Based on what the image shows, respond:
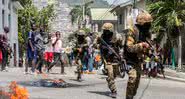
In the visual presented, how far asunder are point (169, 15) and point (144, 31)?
17165 mm

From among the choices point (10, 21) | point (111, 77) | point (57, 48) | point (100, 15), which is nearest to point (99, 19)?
point (100, 15)

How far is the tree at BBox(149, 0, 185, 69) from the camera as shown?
1045 inches

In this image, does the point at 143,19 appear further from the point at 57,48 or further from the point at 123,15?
the point at 123,15

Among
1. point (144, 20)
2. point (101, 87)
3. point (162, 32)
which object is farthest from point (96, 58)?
point (144, 20)

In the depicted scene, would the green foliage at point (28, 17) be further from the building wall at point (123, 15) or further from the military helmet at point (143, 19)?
the military helmet at point (143, 19)

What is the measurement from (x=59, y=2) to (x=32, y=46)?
82.0m

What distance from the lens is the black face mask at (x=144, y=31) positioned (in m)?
9.54

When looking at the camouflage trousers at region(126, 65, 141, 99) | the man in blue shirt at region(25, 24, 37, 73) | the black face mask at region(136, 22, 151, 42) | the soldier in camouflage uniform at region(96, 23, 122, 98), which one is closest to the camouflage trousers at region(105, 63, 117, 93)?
the soldier in camouflage uniform at region(96, 23, 122, 98)

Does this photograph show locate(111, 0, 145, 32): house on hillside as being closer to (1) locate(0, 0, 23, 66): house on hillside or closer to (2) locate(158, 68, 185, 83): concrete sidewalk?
(1) locate(0, 0, 23, 66): house on hillside

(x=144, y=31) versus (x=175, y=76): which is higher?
(x=144, y=31)

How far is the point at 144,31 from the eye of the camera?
31.7 ft

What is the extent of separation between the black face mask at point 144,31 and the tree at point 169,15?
16.8 meters

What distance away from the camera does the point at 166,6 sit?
88.0 ft

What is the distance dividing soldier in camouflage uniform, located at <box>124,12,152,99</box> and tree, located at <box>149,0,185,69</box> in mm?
16605
